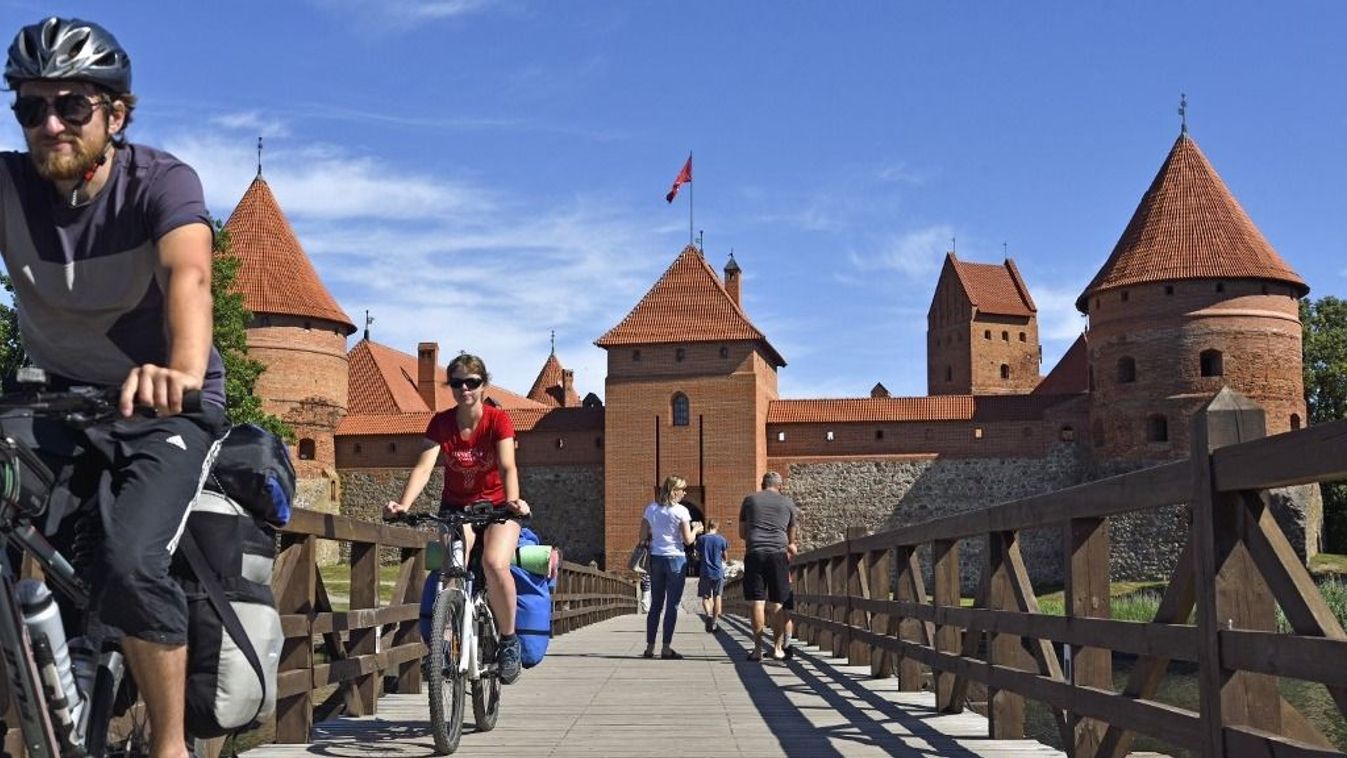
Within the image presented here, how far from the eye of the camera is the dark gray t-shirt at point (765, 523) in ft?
32.9

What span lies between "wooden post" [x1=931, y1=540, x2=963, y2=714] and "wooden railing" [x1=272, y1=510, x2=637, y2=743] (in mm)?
2218

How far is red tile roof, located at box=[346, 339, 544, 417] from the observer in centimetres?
5009

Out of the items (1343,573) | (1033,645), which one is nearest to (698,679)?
(1033,645)

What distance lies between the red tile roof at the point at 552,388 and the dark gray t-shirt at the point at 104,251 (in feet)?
217

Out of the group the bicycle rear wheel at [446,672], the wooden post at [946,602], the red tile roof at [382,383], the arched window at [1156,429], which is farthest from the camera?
the red tile roof at [382,383]

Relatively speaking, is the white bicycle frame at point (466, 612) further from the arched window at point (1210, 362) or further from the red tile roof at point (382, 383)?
the red tile roof at point (382, 383)

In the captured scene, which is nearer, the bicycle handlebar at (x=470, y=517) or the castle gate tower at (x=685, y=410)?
the bicycle handlebar at (x=470, y=517)

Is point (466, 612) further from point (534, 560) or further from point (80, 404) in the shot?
point (80, 404)

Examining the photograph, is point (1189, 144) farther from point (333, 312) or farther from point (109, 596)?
point (109, 596)

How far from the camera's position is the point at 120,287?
237cm

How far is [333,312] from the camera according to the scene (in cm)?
4331

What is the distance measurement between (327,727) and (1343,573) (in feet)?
106

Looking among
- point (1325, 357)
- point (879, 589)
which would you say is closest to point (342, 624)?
point (879, 589)

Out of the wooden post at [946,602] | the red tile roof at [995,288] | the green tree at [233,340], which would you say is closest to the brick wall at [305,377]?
the green tree at [233,340]
